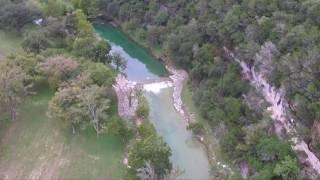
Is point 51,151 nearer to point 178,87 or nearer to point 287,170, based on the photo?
point 178,87

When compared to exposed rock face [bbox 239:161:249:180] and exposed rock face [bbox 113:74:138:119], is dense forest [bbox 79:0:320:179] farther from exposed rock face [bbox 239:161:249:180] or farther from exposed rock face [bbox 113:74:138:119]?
exposed rock face [bbox 113:74:138:119]

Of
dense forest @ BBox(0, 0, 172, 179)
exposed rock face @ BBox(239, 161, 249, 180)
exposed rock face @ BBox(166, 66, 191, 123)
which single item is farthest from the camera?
exposed rock face @ BBox(166, 66, 191, 123)

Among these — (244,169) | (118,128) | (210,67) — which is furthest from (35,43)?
(244,169)

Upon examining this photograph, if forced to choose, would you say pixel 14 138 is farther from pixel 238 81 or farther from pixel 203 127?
pixel 238 81

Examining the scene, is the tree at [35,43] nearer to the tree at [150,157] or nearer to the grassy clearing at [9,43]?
the grassy clearing at [9,43]

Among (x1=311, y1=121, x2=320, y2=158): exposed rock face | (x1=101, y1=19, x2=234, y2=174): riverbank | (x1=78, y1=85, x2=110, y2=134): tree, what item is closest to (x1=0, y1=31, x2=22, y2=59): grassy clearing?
(x1=101, y1=19, x2=234, y2=174): riverbank

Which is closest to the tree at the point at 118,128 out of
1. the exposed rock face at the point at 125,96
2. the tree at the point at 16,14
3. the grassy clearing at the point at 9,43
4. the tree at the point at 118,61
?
the exposed rock face at the point at 125,96

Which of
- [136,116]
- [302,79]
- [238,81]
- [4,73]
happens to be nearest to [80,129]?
[136,116]
